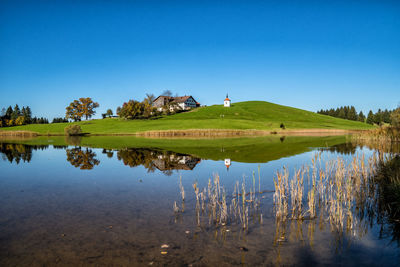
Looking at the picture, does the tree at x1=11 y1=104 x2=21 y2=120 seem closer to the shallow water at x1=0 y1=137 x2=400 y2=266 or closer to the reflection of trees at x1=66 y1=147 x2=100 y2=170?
the reflection of trees at x1=66 y1=147 x2=100 y2=170

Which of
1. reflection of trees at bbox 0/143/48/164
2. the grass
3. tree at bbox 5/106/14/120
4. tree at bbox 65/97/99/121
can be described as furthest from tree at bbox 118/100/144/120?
reflection of trees at bbox 0/143/48/164

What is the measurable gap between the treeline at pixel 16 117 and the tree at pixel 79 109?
29.1 meters

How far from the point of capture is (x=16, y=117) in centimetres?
14250

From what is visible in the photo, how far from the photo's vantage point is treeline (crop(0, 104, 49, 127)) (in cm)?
13738

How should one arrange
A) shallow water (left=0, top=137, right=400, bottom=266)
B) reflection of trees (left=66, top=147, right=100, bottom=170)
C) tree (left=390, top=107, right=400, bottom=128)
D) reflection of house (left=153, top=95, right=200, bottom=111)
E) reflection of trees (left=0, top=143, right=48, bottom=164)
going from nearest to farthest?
shallow water (left=0, top=137, right=400, bottom=266), reflection of trees (left=66, top=147, right=100, bottom=170), tree (left=390, top=107, right=400, bottom=128), reflection of trees (left=0, top=143, right=48, bottom=164), reflection of house (left=153, top=95, right=200, bottom=111)

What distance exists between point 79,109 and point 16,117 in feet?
125

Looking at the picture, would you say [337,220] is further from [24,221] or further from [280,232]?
[24,221]

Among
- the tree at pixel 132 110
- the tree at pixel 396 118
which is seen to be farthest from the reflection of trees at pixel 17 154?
the tree at pixel 132 110

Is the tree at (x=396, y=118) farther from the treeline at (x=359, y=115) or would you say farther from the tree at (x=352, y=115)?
the tree at (x=352, y=115)

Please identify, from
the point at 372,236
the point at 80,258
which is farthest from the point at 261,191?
the point at 80,258

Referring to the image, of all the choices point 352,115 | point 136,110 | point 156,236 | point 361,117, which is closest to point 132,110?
point 136,110

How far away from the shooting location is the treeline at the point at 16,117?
451ft

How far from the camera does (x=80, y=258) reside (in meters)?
6.42

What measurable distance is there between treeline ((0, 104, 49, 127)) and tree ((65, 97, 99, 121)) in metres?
29.1
